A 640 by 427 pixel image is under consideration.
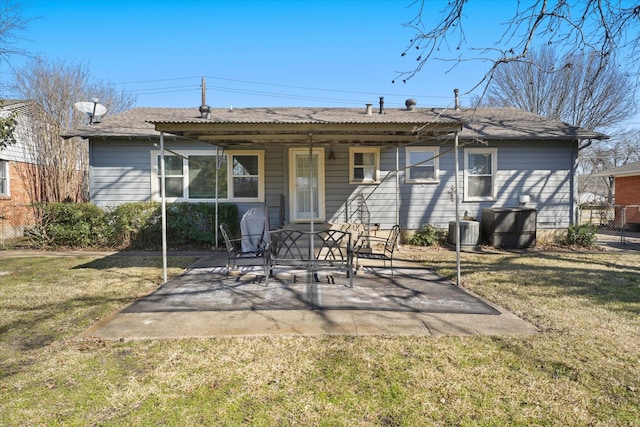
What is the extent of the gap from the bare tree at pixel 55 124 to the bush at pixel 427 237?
42.9ft

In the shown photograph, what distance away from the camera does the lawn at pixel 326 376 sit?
2387 mm

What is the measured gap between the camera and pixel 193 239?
9742 millimetres

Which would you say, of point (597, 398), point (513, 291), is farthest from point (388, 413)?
point (513, 291)

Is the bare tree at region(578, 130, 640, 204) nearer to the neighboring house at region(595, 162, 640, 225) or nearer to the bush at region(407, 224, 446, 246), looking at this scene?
the neighboring house at region(595, 162, 640, 225)

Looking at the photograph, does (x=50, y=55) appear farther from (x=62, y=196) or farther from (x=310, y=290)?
(x=310, y=290)

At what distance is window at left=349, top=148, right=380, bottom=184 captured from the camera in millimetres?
10227

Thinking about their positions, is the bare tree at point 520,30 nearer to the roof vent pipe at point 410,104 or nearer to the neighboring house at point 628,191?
the roof vent pipe at point 410,104

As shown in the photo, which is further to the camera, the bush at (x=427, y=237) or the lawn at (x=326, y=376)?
the bush at (x=427, y=237)

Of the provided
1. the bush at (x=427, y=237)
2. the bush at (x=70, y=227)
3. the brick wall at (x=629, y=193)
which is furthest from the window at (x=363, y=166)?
the brick wall at (x=629, y=193)

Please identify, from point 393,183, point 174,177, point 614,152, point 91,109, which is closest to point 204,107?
point 174,177

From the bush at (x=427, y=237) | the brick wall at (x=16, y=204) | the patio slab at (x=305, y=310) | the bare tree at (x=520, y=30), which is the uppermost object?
the bare tree at (x=520, y=30)

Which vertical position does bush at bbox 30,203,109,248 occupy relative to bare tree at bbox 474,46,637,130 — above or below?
below

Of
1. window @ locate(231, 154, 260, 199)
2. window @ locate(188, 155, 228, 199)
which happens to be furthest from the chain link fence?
window @ locate(188, 155, 228, 199)

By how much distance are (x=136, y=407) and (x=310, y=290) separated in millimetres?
3164
